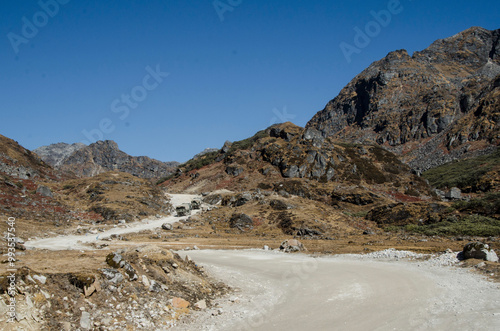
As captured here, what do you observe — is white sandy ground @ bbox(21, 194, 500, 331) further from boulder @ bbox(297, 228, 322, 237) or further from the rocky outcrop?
the rocky outcrop

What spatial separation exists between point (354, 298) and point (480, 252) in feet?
42.9

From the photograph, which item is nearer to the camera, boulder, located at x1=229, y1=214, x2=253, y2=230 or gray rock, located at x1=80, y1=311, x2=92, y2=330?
gray rock, located at x1=80, y1=311, x2=92, y2=330

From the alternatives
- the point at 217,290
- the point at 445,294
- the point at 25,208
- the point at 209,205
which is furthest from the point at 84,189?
the point at 445,294

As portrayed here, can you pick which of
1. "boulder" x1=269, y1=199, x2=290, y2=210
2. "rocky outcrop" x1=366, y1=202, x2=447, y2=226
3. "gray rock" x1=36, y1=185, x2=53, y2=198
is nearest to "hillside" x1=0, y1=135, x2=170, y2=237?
"gray rock" x1=36, y1=185, x2=53, y2=198

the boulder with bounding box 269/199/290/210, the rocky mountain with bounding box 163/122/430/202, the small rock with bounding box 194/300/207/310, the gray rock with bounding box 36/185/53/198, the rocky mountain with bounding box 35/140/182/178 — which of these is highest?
the rocky mountain with bounding box 35/140/182/178

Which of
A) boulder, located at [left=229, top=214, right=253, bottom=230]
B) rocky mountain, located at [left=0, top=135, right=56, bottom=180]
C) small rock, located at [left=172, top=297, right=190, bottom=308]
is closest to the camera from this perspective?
small rock, located at [left=172, top=297, right=190, bottom=308]

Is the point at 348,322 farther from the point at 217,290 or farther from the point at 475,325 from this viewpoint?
the point at 217,290

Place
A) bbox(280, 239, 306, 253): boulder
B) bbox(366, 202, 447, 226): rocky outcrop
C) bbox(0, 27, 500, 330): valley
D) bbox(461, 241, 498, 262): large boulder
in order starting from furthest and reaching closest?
bbox(366, 202, 447, 226): rocky outcrop, bbox(280, 239, 306, 253): boulder, bbox(461, 241, 498, 262): large boulder, bbox(0, 27, 500, 330): valley

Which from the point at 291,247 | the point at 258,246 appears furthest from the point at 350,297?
the point at 258,246

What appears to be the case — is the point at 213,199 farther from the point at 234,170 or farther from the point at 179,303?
the point at 179,303

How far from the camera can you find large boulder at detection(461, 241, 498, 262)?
21.3 meters

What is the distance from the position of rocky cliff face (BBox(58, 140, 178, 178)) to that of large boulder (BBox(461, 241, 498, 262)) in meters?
171

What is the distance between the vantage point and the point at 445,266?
21750 millimetres

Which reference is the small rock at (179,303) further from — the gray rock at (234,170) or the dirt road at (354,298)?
the gray rock at (234,170)
